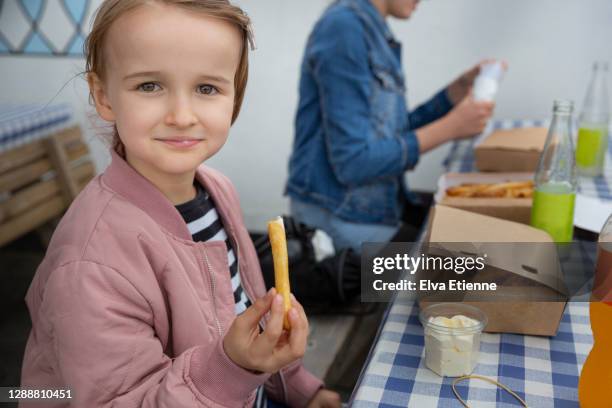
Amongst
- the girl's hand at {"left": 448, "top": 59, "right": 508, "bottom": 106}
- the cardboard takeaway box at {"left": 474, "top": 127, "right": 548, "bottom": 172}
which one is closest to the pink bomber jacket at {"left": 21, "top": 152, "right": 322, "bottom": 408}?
the cardboard takeaway box at {"left": 474, "top": 127, "right": 548, "bottom": 172}

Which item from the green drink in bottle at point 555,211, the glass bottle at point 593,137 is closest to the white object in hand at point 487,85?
the glass bottle at point 593,137

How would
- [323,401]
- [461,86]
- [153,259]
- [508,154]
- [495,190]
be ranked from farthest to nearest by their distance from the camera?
[461,86] < [508,154] < [495,190] < [323,401] < [153,259]

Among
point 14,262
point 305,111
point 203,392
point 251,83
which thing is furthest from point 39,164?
point 203,392

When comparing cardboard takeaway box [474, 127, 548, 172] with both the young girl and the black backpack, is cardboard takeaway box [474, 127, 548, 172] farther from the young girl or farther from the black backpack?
the young girl

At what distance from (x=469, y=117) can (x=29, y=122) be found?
195 centimetres

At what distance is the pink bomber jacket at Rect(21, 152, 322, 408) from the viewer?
24.0 inches

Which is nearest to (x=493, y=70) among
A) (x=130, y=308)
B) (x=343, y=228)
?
(x=343, y=228)

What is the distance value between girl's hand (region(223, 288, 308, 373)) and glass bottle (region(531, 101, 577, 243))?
1.85 ft

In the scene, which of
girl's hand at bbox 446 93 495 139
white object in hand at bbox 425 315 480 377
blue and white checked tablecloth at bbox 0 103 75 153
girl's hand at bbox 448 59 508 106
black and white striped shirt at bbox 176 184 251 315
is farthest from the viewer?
blue and white checked tablecloth at bbox 0 103 75 153

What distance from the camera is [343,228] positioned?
1701 mm

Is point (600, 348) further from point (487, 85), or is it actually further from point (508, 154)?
point (487, 85)

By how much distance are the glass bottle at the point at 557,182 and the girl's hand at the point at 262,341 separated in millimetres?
563

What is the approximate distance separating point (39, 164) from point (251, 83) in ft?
3.46

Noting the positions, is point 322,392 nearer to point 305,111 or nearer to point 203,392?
point 203,392
